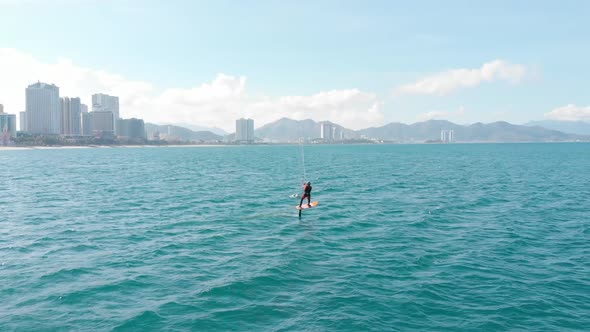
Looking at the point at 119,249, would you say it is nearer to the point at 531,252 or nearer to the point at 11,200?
the point at 531,252

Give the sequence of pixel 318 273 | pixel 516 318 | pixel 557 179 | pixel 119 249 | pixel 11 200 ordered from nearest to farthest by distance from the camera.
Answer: pixel 516 318 → pixel 318 273 → pixel 119 249 → pixel 11 200 → pixel 557 179

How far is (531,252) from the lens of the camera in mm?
27812

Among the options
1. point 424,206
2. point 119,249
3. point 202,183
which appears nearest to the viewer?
point 119,249

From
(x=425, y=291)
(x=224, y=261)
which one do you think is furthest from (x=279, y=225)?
(x=425, y=291)

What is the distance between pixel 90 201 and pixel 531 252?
157 ft

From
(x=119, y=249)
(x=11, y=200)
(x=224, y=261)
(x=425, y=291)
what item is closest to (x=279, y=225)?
(x=224, y=261)

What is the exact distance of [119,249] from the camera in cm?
2777

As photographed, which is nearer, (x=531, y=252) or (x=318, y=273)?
(x=318, y=273)

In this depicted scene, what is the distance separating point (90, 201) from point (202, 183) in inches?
958

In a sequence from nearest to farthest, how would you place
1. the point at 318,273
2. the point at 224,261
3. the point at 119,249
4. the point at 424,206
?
the point at 318,273, the point at 224,261, the point at 119,249, the point at 424,206

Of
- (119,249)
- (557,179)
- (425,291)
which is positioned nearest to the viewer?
(425,291)

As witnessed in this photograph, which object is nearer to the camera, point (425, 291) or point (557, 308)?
point (557, 308)

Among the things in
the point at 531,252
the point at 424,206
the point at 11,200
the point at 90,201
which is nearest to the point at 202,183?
the point at 90,201

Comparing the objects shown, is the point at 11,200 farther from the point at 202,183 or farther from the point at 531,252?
the point at 531,252
